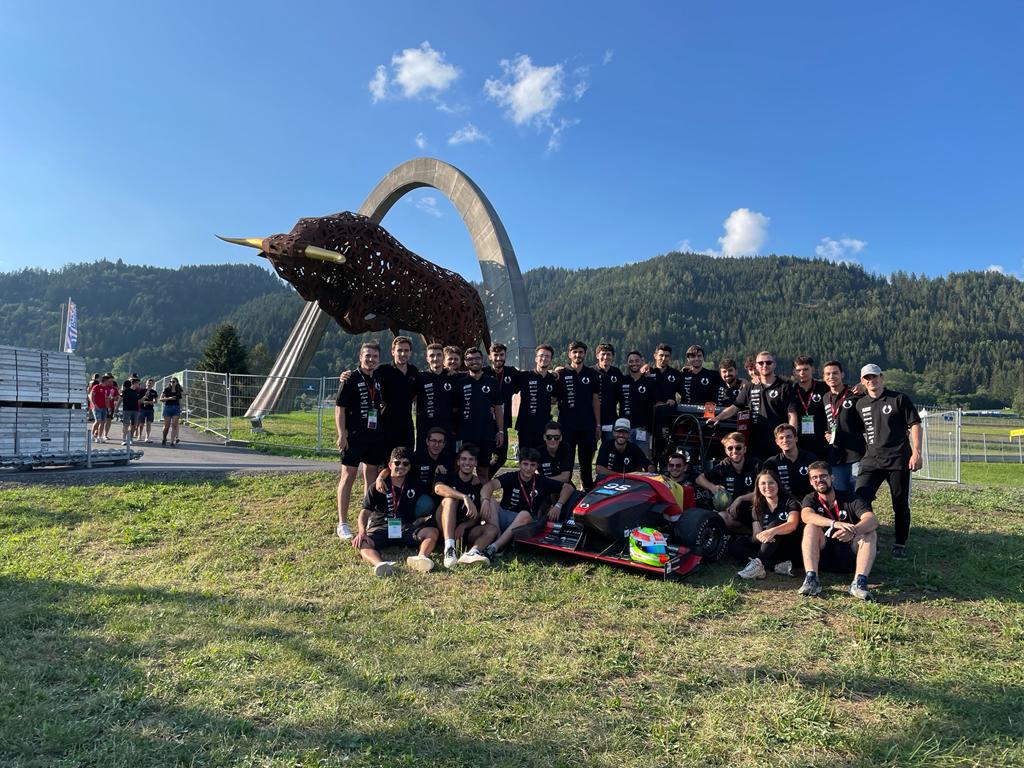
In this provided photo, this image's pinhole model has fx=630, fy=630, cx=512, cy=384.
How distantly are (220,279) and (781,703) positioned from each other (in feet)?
489

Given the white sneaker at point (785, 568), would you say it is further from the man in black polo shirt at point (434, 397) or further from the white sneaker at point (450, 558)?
the man in black polo shirt at point (434, 397)

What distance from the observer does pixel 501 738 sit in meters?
2.92

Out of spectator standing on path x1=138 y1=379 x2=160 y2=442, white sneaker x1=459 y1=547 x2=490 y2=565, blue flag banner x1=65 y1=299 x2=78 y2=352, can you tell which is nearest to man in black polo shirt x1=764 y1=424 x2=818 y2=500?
white sneaker x1=459 y1=547 x2=490 y2=565

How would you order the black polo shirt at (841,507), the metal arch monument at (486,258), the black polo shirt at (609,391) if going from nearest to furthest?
the black polo shirt at (841,507)
the black polo shirt at (609,391)
the metal arch monument at (486,258)

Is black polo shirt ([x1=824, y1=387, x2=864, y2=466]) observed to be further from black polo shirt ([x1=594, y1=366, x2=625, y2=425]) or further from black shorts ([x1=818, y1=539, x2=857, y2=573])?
black polo shirt ([x1=594, y1=366, x2=625, y2=425])

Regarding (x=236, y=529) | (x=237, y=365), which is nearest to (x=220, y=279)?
(x=237, y=365)

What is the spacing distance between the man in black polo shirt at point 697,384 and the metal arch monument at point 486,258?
9.32 meters

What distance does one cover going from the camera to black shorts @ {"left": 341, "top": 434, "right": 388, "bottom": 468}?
6.75m

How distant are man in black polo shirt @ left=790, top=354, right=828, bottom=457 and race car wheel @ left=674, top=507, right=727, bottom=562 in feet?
4.89

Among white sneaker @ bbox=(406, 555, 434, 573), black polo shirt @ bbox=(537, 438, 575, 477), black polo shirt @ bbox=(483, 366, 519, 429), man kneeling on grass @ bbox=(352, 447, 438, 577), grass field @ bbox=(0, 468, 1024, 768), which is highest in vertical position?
black polo shirt @ bbox=(483, 366, 519, 429)

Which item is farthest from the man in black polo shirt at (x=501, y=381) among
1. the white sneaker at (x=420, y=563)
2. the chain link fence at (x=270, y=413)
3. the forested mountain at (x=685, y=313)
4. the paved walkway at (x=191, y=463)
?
the forested mountain at (x=685, y=313)

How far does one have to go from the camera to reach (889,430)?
6.22 metres

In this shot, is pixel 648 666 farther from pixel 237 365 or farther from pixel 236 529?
pixel 237 365

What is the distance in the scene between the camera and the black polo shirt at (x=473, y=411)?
23.7 feet
